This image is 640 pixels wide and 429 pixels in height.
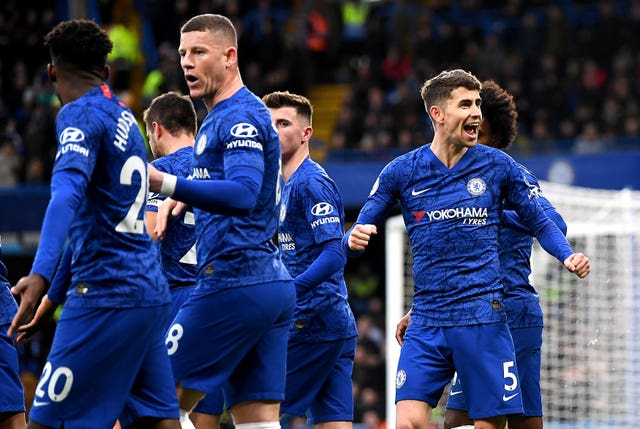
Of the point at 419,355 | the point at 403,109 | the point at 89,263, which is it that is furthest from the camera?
the point at 403,109

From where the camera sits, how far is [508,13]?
77.4ft

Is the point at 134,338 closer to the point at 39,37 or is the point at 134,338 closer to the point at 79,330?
the point at 79,330

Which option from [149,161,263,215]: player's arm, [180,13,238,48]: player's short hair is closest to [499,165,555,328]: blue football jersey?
[180,13,238,48]: player's short hair

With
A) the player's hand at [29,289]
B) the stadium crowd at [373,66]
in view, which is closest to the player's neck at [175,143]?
the player's hand at [29,289]

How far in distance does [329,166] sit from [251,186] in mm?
13728

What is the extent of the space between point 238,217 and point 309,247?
157 cm

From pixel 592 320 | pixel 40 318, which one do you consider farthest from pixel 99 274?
pixel 592 320

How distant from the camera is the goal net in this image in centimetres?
1215

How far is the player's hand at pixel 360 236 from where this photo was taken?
6.47m

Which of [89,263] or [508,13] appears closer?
[89,263]

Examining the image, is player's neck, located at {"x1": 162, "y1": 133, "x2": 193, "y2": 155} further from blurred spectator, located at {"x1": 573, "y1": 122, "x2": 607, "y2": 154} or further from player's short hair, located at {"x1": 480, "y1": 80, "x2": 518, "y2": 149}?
blurred spectator, located at {"x1": 573, "y1": 122, "x2": 607, "y2": 154}

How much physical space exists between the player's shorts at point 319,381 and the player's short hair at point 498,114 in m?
1.55

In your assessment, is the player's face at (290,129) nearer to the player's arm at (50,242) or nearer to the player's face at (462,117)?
the player's face at (462,117)

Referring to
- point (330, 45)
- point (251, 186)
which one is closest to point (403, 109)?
point (330, 45)
